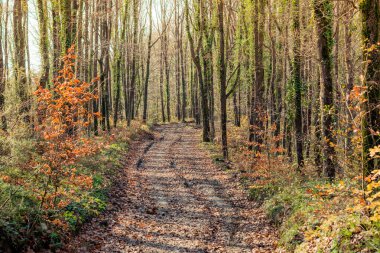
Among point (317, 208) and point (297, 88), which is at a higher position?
point (297, 88)

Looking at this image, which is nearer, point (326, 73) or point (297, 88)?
point (326, 73)

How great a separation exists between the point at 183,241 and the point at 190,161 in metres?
10.9

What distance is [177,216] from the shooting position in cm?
1091

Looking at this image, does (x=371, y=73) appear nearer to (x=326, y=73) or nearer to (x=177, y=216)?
(x=326, y=73)

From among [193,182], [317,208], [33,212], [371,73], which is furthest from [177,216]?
[371,73]

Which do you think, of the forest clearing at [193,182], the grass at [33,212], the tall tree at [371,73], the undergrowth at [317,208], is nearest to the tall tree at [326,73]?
the forest clearing at [193,182]

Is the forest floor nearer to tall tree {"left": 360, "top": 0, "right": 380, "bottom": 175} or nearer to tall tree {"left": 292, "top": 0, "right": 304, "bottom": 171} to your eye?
Result: tall tree {"left": 292, "top": 0, "right": 304, "bottom": 171}

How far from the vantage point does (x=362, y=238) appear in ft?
Result: 20.5

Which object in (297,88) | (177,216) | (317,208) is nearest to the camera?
(317,208)

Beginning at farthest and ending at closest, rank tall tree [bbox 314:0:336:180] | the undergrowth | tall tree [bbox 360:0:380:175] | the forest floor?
tall tree [bbox 314:0:336:180] < the forest floor < tall tree [bbox 360:0:380:175] < the undergrowth

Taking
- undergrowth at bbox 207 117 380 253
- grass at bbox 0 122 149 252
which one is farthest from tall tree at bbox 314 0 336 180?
grass at bbox 0 122 149 252

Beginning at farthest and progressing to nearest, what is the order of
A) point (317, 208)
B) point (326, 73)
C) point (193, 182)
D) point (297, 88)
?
point (297, 88) < point (193, 182) < point (326, 73) < point (317, 208)

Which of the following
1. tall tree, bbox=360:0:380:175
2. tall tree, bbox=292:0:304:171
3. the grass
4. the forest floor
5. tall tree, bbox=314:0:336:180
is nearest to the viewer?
the grass

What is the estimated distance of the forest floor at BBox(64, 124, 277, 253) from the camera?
8617mm
